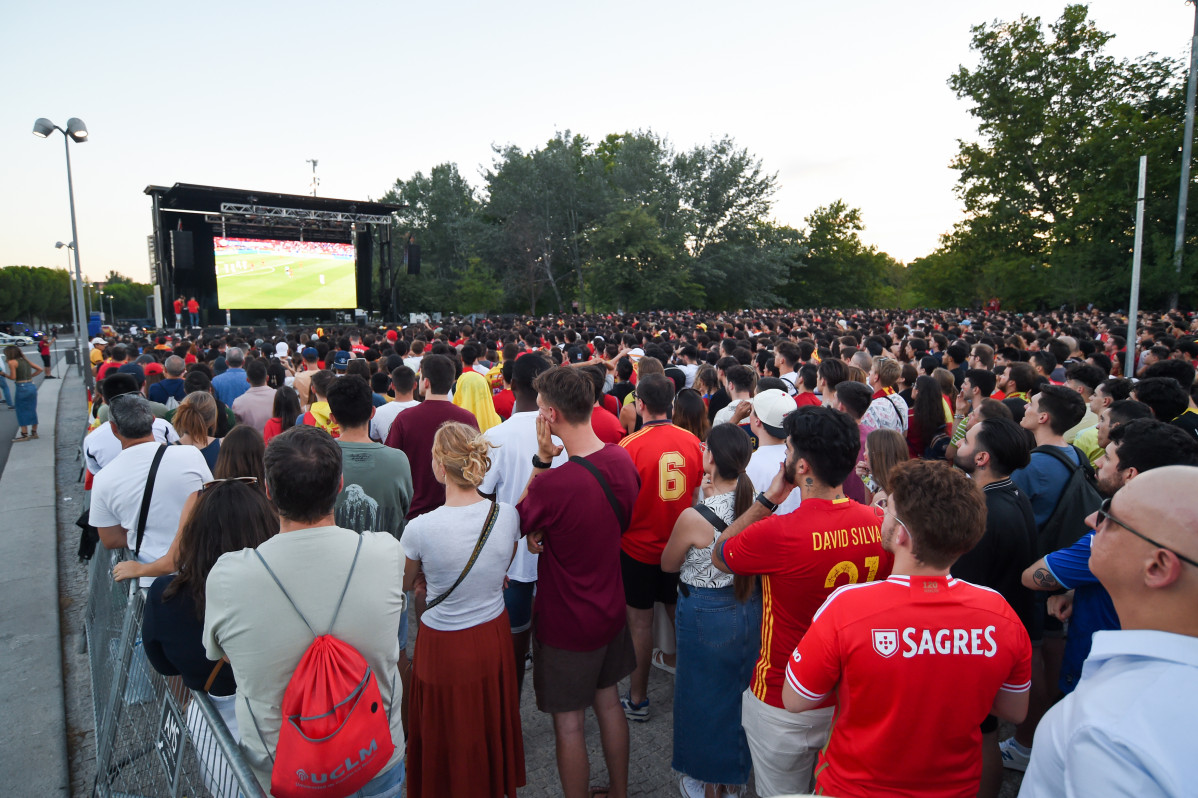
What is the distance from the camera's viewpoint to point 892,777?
5.70 ft

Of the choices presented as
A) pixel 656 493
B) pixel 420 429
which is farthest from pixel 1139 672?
pixel 420 429

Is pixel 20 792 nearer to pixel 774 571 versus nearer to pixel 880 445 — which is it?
pixel 774 571

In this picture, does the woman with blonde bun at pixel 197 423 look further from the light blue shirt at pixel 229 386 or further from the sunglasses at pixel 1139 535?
the sunglasses at pixel 1139 535

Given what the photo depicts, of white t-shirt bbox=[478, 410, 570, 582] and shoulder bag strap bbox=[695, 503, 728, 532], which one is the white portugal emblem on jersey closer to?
shoulder bag strap bbox=[695, 503, 728, 532]

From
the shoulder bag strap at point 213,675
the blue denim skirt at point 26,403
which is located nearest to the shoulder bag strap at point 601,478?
the shoulder bag strap at point 213,675

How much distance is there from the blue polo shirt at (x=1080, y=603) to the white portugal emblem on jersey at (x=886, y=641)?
4.11 feet

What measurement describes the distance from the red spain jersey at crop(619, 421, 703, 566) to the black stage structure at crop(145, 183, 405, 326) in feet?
84.3

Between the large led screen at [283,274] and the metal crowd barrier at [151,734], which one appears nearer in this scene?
the metal crowd barrier at [151,734]

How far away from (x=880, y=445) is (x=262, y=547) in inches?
112

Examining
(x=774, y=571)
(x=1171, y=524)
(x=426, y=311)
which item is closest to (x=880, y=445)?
(x=774, y=571)

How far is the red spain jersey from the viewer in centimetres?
342

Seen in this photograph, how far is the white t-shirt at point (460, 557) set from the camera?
2424mm

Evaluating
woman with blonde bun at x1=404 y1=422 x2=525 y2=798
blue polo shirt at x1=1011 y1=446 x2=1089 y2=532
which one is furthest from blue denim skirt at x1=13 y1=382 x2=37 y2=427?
blue polo shirt at x1=1011 y1=446 x2=1089 y2=532

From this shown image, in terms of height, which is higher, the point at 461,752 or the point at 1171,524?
the point at 1171,524
